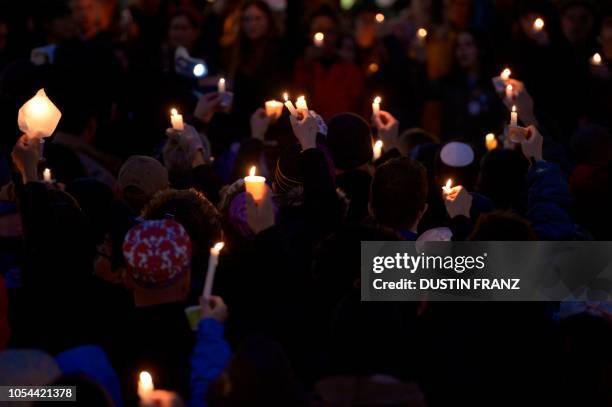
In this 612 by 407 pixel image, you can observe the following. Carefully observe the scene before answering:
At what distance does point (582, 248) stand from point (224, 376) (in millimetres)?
2293

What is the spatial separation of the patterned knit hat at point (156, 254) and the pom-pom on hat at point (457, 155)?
8.03 ft

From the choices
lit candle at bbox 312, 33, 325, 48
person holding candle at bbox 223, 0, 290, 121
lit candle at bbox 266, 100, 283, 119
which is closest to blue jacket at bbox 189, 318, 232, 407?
lit candle at bbox 266, 100, 283, 119

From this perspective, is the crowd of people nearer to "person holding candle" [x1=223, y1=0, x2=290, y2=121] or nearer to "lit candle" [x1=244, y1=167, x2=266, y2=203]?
"lit candle" [x1=244, y1=167, x2=266, y2=203]

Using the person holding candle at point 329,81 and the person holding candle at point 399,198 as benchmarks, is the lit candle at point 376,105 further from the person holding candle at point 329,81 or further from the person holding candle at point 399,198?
the person holding candle at point 329,81

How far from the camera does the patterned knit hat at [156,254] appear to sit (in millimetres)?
3865

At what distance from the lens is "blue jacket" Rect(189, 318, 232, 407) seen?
3529 mm

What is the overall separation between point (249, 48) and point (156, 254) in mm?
6016

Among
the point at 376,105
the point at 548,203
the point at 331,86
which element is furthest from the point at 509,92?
the point at 331,86

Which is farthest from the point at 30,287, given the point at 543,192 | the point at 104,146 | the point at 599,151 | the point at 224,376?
the point at 599,151

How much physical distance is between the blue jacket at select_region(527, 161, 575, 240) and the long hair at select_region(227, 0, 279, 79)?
194 inches

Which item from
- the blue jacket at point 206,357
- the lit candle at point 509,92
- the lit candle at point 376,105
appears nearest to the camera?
the blue jacket at point 206,357

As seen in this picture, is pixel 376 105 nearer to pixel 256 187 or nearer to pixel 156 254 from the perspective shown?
pixel 256 187

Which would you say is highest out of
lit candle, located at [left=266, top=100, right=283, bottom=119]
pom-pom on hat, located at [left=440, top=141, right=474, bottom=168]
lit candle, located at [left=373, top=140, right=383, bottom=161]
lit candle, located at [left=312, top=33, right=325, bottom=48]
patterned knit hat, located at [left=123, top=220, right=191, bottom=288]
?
lit candle, located at [left=312, top=33, right=325, bottom=48]

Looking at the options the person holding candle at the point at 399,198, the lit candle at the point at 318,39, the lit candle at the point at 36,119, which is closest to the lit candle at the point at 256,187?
the person holding candle at the point at 399,198
